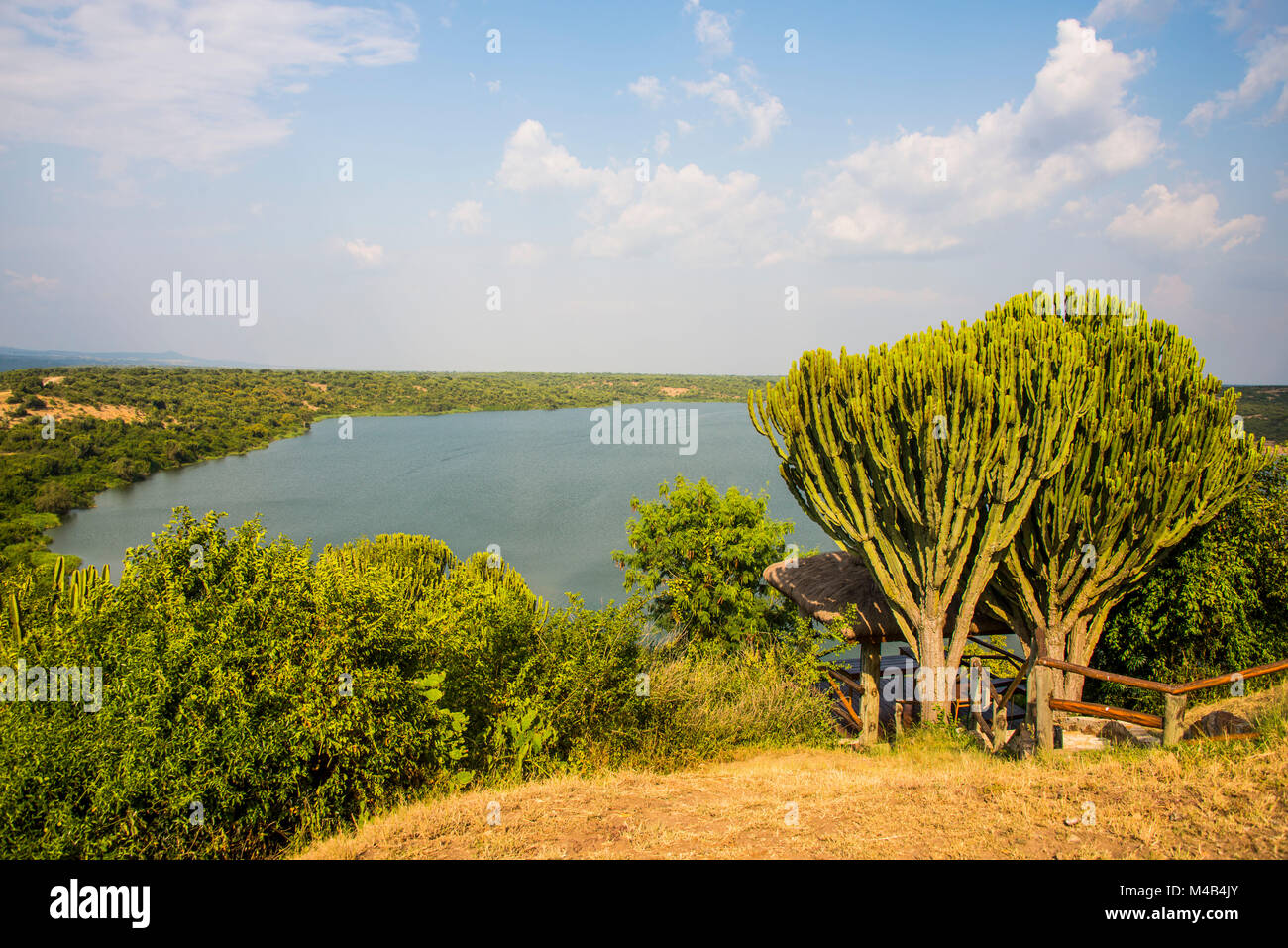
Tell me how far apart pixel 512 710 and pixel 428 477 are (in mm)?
52283

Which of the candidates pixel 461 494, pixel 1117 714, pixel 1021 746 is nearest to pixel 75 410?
pixel 461 494

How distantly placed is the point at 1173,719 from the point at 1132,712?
577 mm

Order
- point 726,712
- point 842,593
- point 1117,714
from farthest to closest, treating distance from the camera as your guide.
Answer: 1. point 842,593
2. point 726,712
3. point 1117,714

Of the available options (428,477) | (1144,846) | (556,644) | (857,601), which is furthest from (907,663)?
(428,477)

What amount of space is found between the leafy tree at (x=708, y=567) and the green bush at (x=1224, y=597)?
26.4 feet

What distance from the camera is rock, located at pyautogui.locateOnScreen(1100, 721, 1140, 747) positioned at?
785 centimetres

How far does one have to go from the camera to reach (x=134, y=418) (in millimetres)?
63938

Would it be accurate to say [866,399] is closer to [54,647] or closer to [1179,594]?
[1179,594]

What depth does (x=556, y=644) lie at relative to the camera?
8.80m

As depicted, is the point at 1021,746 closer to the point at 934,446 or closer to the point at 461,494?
the point at 934,446

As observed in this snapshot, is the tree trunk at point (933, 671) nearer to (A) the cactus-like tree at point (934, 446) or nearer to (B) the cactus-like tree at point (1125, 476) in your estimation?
(A) the cactus-like tree at point (934, 446)

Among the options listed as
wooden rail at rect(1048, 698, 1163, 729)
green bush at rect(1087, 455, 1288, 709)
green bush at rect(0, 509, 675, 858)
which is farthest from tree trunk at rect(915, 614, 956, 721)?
green bush at rect(0, 509, 675, 858)

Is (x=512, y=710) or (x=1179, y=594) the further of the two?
(x=1179, y=594)

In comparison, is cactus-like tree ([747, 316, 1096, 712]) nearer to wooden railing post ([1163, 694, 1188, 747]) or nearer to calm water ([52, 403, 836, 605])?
wooden railing post ([1163, 694, 1188, 747])
